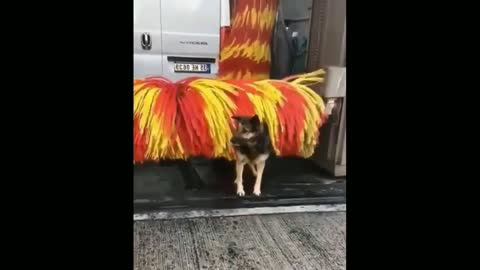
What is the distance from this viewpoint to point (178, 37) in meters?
1.08

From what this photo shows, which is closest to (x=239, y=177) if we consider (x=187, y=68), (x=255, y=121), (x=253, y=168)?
(x=253, y=168)

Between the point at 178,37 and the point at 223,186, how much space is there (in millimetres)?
461

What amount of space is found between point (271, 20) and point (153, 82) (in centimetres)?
37

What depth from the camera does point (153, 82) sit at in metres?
1.06

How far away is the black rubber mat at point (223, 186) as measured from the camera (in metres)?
1.16

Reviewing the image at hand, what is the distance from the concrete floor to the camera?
986 millimetres

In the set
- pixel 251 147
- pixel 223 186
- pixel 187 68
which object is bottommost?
pixel 223 186

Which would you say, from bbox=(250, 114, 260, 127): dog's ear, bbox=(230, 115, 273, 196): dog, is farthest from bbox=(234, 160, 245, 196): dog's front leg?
bbox=(250, 114, 260, 127): dog's ear

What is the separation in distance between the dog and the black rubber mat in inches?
0.7

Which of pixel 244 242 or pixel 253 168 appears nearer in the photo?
pixel 244 242

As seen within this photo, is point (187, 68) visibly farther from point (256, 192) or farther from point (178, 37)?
point (256, 192)

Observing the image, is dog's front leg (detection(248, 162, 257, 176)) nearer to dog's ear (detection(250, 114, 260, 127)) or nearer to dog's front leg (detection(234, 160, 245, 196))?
dog's front leg (detection(234, 160, 245, 196))
